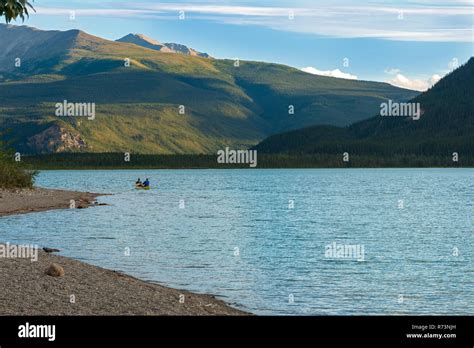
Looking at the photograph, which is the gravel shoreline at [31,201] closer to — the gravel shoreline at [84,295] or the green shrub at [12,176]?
the green shrub at [12,176]

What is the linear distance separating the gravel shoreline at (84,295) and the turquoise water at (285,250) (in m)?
2.45

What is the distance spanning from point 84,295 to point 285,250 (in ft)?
91.0

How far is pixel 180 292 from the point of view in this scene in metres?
31.8

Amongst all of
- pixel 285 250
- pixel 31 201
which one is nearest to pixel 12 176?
pixel 31 201

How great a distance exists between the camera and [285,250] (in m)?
53.4

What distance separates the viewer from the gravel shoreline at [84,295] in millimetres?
24125

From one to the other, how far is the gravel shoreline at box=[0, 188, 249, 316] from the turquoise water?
2.45 meters

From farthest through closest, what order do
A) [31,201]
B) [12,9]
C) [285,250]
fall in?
[31,201], [285,250], [12,9]

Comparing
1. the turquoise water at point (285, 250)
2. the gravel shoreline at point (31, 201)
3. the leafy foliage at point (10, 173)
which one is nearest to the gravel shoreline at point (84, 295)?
the turquoise water at point (285, 250)

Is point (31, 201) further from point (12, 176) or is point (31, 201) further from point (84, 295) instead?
point (84, 295)

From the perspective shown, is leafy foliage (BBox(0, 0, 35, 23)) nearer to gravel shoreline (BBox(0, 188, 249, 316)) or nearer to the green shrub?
gravel shoreline (BBox(0, 188, 249, 316))

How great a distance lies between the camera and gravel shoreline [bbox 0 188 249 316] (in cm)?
2412
